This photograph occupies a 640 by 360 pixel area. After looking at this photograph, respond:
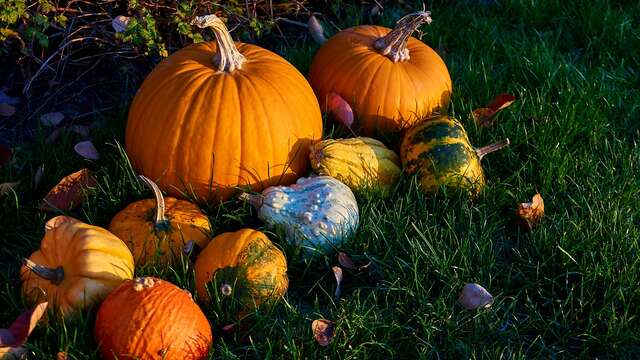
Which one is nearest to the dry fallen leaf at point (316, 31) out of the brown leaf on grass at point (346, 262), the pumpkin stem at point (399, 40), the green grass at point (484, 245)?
the green grass at point (484, 245)

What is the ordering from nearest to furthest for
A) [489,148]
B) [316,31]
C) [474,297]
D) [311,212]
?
[474,297]
[311,212]
[489,148]
[316,31]

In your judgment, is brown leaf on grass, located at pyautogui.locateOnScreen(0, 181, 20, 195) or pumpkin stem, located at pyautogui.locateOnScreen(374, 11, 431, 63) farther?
pumpkin stem, located at pyautogui.locateOnScreen(374, 11, 431, 63)

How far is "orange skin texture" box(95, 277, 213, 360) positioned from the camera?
2.52 m

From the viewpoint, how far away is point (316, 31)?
4.65 metres

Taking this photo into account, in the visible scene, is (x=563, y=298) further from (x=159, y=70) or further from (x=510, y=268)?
(x=159, y=70)

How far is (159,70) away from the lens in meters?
3.43

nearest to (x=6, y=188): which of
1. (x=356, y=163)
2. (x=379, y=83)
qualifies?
(x=356, y=163)

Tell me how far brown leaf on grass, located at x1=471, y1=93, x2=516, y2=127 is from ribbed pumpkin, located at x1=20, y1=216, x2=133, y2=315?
182 centimetres

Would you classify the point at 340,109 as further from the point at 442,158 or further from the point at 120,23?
the point at 120,23

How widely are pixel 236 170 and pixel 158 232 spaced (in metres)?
0.46

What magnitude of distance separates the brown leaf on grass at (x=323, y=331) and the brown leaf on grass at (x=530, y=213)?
1032 millimetres

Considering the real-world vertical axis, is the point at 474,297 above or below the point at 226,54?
below

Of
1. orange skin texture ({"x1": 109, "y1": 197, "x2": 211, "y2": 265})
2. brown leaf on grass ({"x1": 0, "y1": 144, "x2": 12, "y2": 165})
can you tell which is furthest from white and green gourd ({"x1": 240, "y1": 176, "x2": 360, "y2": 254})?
brown leaf on grass ({"x1": 0, "y1": 144, "x2": 12, "y2": 165})

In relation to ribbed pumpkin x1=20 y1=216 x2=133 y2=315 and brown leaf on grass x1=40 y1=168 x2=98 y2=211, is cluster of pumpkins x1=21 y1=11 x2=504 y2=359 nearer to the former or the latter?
ribbed pumpkin x1=20 y1=216 x2=133 y2=315
